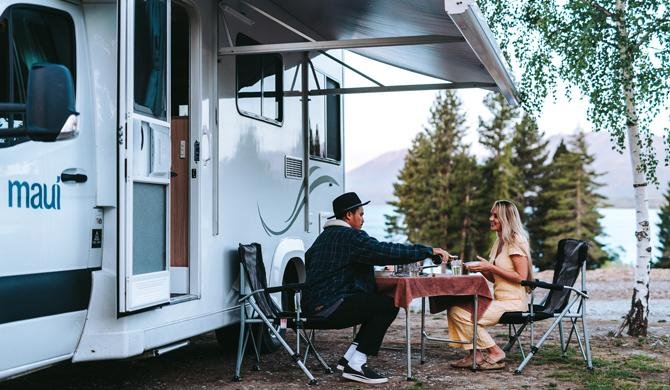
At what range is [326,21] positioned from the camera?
7258 millimetres

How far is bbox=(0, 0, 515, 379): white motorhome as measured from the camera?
399cm

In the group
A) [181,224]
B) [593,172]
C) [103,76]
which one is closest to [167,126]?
[103,76]

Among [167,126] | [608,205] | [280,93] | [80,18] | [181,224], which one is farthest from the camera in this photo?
[608,205]

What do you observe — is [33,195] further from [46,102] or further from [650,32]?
[650,32]

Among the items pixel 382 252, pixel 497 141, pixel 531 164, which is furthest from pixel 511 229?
pixel 531 164

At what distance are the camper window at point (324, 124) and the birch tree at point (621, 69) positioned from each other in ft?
6.65

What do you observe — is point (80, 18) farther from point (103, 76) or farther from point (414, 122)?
point (414, 122)

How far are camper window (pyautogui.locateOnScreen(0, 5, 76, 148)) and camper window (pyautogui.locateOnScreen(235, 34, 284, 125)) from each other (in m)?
1.85

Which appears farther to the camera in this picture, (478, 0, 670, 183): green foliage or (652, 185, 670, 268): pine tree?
(652, 185, 670, 268): pine tree

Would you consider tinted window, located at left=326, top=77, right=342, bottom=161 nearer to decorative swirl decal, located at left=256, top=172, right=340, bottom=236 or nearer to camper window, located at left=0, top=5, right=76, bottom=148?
decorative swirl decal, located at left=256, top=172, right=340, bottom=236

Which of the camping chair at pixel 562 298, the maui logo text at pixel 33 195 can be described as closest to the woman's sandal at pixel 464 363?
the camping chair at pixel 562 298

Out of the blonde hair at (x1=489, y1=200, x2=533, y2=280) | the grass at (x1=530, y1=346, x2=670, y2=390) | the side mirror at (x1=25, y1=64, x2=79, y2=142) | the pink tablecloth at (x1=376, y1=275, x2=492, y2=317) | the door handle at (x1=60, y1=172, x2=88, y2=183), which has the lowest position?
the grass at (x1=530, y1=346, x2=670, y2=390)

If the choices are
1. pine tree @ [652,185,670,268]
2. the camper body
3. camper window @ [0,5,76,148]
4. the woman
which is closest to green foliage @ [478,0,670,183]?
the woman

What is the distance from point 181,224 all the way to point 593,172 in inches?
2375
